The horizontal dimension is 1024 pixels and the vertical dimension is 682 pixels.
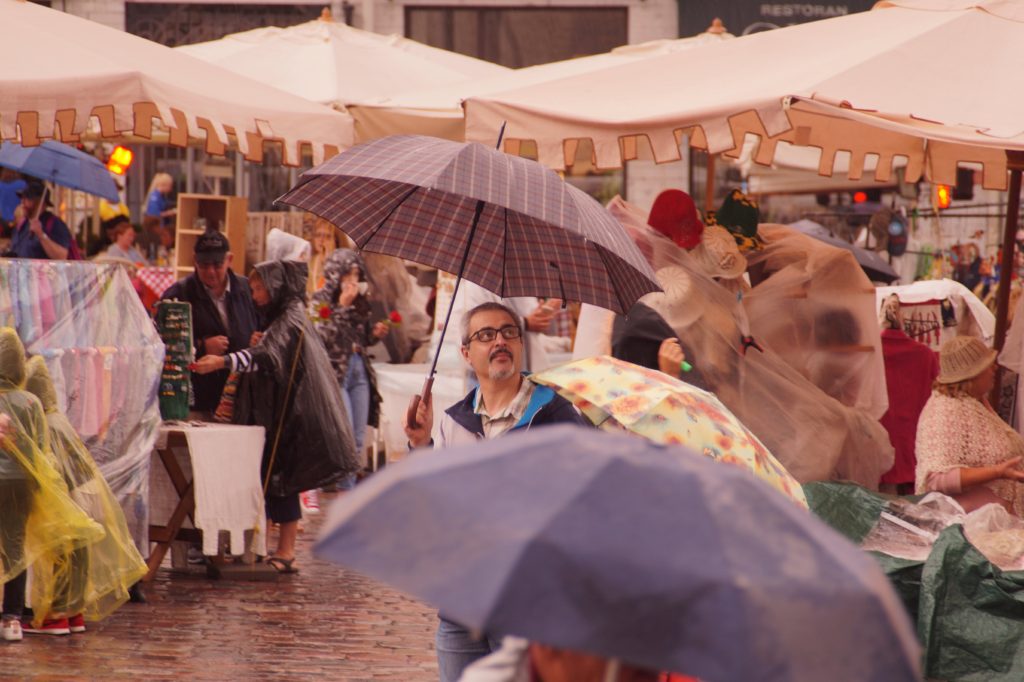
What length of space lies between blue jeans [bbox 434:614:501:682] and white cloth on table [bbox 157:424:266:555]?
4514 mm

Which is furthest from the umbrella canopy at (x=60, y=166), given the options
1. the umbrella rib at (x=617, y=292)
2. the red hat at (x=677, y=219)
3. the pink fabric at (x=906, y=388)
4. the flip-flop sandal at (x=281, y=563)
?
the umbrella rib at (x=617, y=292)

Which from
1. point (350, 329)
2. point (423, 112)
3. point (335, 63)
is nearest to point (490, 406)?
point (423, 112)

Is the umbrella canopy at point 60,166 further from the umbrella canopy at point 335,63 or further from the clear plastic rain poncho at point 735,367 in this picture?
the clear plastic rain poncho at point 735,367

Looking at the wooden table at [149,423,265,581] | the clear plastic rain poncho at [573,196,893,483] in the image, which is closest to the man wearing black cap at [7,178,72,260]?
the wooden table at [149,423,265,581]

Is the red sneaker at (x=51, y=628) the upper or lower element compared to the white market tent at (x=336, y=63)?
lower

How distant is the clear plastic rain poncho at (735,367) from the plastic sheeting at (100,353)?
267 cm

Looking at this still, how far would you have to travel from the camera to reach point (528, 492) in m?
2.30

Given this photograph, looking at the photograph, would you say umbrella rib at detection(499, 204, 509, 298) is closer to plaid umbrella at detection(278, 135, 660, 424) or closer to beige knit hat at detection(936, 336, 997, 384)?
plaid umbrella at detection(278, 135, 660, 424)

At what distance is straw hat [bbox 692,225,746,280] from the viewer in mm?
8180

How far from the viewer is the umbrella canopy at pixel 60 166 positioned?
12.8 m

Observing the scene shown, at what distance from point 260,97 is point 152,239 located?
8322 millimetres

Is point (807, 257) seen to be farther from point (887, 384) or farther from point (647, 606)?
point (647, 606)

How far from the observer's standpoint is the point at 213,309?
1008 cm

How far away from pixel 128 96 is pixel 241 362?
6.94 ft
